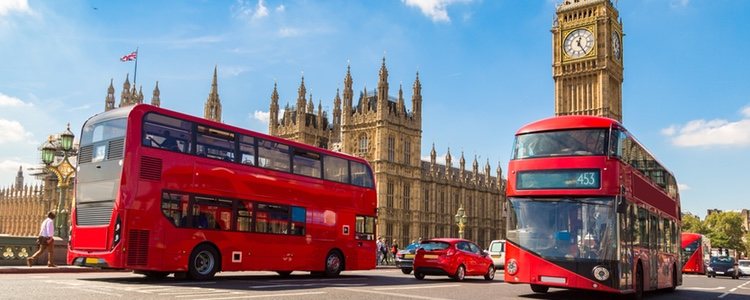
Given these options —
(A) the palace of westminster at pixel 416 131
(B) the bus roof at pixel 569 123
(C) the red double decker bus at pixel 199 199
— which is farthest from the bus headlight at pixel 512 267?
(A) the palace of westminster at pixel 416 131

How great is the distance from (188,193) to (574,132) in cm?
884

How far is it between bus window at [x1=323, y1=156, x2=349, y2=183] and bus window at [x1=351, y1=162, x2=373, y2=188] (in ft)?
1.10

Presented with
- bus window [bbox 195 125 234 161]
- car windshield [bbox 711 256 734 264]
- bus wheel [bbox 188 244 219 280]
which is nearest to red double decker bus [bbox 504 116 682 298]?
bus window [bbox 195 125 234 161]

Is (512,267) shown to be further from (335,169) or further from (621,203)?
(335,169)

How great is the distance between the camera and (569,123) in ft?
44.8

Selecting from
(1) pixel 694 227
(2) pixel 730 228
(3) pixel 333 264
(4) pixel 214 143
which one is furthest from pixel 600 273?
(2) pixel 730 228

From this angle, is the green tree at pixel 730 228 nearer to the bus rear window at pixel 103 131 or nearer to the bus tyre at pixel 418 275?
the bus tyre at pixel 418 275

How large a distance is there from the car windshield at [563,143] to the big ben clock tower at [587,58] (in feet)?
186

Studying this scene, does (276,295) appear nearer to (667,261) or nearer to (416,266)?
(416,266)

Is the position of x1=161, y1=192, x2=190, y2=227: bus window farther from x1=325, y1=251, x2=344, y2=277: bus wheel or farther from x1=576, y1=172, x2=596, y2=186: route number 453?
x1=576, y1=172, x2=596, y2=186: route number 453

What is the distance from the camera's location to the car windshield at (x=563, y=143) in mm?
13117

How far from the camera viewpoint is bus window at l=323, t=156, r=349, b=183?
19219 mm

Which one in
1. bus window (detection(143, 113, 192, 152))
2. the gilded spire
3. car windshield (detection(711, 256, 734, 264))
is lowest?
car windshield (detection(711, 256, 734, 264))

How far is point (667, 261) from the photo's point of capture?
57.7ft
